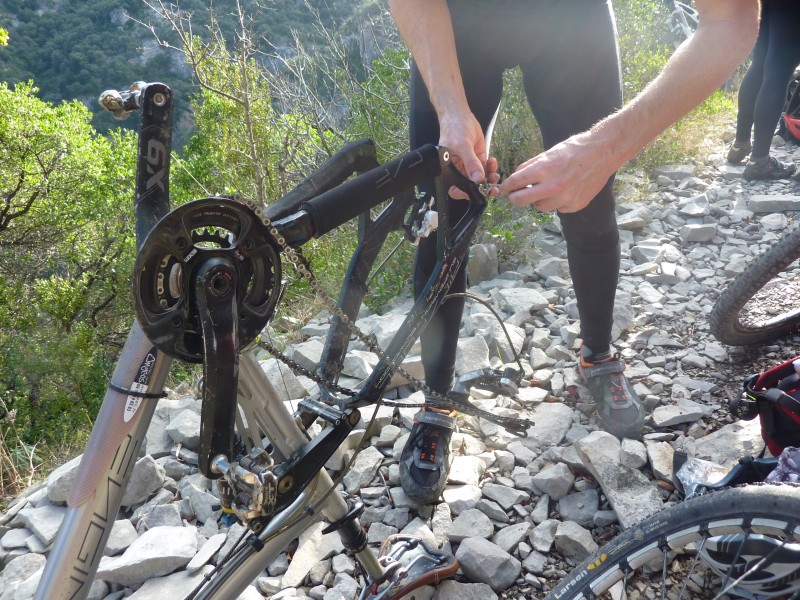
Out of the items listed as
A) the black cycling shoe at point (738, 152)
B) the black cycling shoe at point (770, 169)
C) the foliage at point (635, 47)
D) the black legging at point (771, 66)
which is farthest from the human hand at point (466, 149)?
the foliage at point (635, 47)

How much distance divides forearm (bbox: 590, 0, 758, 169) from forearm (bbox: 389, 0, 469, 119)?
18.3 inches

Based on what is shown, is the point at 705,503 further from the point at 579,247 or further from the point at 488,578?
the point at 579,247

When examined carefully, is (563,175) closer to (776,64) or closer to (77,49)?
(776,64)

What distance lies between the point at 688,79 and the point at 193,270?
129 centimetres

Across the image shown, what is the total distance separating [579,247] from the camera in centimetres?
220

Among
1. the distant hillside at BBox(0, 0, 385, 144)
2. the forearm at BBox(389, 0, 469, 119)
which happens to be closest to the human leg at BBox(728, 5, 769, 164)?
the forearm at BBox(389, 0, 469, 119)

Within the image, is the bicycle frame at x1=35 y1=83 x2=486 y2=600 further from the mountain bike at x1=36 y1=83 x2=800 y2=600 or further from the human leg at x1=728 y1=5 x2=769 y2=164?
the human leg at x1=728 y1=5 x2=769 y2=164

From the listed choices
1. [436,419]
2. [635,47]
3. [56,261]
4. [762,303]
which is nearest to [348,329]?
[436,419]

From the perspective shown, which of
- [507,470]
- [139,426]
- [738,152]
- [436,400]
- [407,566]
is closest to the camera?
[139,426]

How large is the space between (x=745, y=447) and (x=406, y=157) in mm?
1667

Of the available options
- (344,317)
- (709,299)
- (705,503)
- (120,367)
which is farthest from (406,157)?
(709,299)

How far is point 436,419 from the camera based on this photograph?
2162 millimetres

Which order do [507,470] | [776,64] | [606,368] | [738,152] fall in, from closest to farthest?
1. [507,470]
2. [606,368]
3. [776,64]
4. [738,152]

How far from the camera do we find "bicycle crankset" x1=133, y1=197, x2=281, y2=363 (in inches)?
37.3
